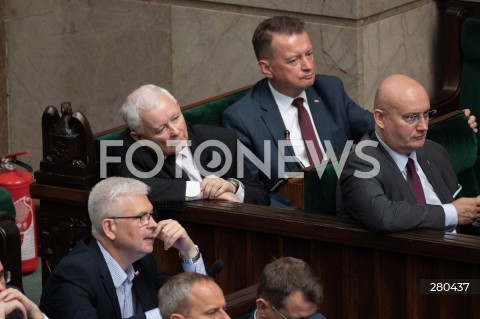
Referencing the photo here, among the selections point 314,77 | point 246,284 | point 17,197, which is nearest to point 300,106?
point 314,77

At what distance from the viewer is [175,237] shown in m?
4.91

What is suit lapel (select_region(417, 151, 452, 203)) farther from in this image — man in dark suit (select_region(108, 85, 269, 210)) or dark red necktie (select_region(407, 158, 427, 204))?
man in dark suit (select_region(108, 85, 269, 210))

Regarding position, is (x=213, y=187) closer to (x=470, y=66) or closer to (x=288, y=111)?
(x=288, y=111)

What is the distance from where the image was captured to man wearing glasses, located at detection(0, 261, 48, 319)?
4148 mm

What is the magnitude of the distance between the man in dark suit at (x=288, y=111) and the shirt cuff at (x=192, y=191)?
487mm

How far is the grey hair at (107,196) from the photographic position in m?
4.82

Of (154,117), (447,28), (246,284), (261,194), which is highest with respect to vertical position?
(447,28)

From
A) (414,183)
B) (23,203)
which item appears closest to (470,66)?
(414,183)

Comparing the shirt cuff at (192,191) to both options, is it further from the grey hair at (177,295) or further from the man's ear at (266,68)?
the grey hair at (177,295)

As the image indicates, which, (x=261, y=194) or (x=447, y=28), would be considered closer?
(x=261, y=194)

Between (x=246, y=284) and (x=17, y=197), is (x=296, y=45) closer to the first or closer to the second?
(x=246, y=284)

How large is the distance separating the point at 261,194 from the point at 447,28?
1.93m

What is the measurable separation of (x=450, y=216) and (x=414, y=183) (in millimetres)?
301

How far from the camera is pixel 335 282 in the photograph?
5.11 m
